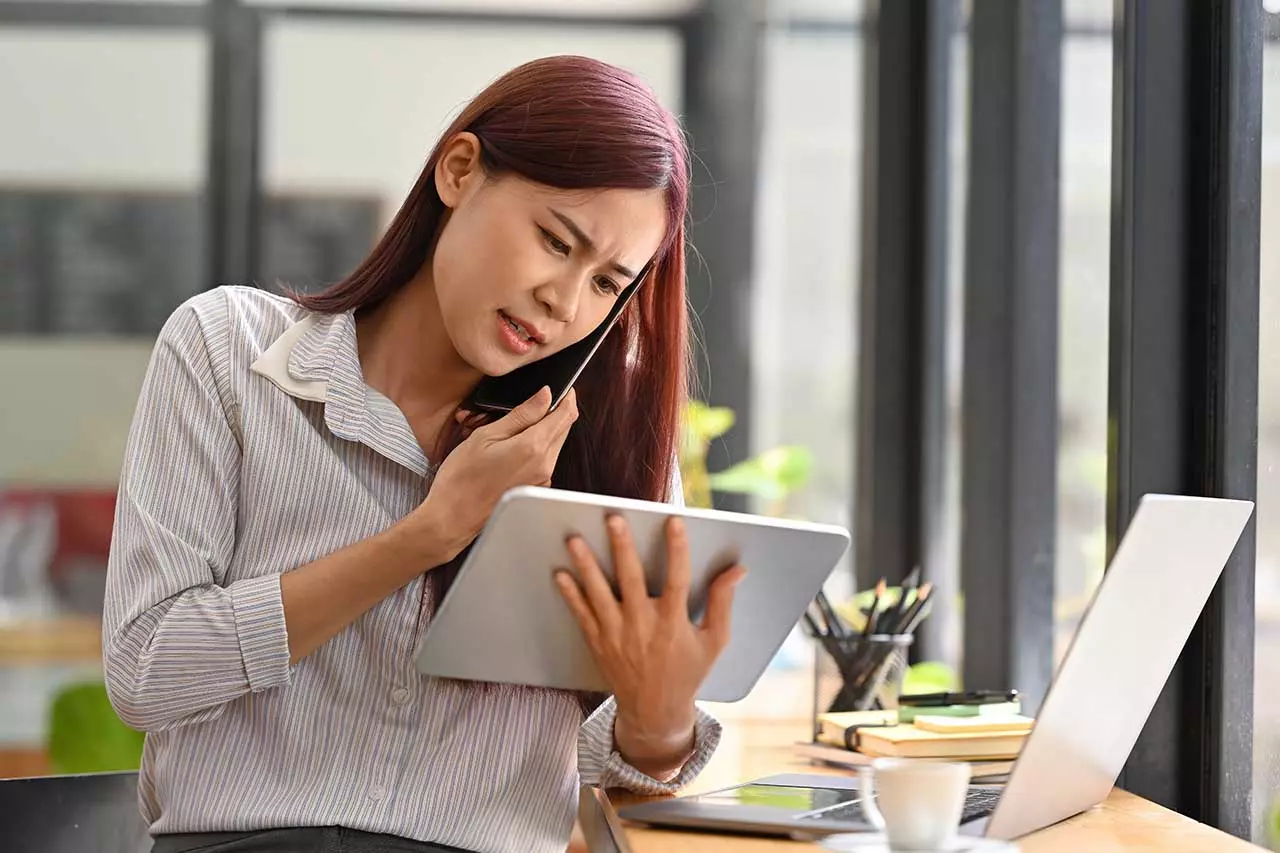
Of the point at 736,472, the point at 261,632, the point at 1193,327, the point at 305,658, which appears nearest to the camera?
the point at 261,632

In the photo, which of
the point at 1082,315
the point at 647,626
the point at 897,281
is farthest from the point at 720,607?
the point at 897,281

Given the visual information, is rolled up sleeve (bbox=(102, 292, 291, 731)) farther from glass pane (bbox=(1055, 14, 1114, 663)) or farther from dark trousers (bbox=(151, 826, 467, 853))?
glass pane (bbox=(1055, 14, 1114, 663))

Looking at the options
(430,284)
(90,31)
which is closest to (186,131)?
(90,31)

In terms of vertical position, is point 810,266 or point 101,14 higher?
point 101,14

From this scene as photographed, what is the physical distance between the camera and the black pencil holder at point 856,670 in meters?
1.73

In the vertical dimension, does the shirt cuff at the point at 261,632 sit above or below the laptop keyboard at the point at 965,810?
above

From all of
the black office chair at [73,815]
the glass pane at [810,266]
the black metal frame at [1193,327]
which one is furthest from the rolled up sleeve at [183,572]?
the glass pane at [810,266]

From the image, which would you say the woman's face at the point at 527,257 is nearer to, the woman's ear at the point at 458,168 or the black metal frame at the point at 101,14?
the woman's ear at the point at 458,168

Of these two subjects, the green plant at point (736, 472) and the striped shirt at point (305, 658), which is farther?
the green plant at point (736, 472)

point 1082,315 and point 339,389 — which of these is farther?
point 1082,315

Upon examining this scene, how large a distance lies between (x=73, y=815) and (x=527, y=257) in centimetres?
76

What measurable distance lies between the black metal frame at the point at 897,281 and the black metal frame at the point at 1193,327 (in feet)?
3.43

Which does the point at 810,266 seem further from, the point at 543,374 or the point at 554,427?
the point at 554,427

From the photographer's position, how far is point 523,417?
121 centimetres
